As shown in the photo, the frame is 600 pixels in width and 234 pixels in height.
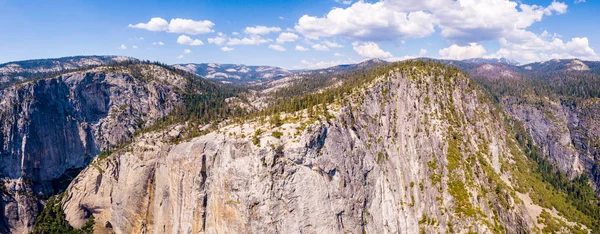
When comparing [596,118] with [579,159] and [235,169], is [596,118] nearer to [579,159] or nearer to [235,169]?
[579,159]

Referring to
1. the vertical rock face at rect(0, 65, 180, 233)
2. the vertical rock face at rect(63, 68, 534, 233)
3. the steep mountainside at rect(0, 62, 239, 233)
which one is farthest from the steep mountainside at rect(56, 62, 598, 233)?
the vertical rock face at rect(0, 65, 180, 233)

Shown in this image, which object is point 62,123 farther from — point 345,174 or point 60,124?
point 345,174

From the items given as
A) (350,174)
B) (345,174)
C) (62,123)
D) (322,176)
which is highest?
(62,123)

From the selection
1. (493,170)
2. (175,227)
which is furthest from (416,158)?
(175,227)

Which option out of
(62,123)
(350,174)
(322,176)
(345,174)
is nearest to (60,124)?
(62,123)

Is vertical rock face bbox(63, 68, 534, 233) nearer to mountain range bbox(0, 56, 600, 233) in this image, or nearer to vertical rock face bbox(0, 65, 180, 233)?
mountain range bbox(0, 56, 600, 233)

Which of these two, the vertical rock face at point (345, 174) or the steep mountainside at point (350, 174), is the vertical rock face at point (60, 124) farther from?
the vertical rock face at point (345, 174)

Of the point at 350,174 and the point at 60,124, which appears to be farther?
the point at 60,124
